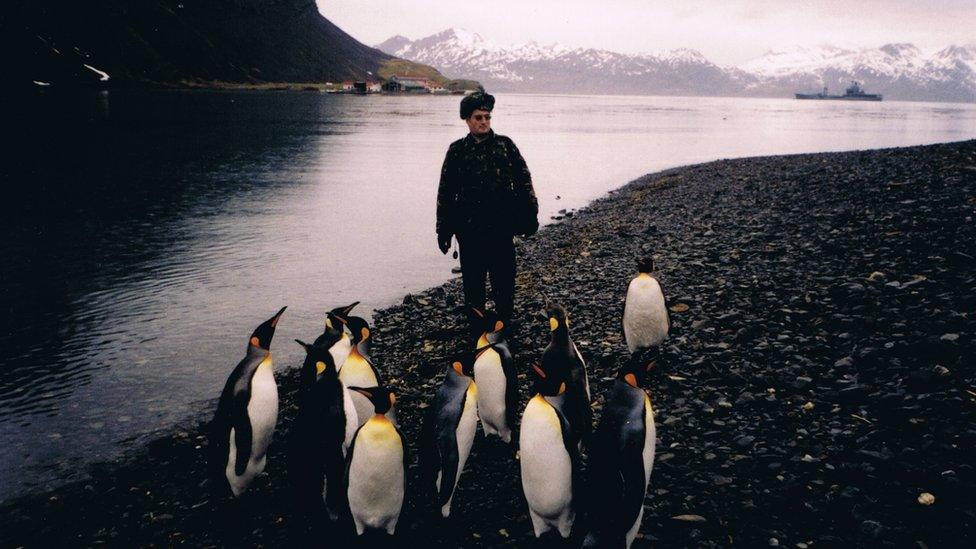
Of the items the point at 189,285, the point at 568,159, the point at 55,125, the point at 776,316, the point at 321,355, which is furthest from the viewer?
the point at 55,125

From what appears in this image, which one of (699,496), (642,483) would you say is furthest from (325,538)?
(699,496)

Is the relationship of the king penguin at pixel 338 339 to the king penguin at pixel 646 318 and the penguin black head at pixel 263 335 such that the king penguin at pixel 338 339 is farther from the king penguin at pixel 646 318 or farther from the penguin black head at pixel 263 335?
the king penguin at pixel 646 318

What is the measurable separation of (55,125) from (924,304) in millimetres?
57589

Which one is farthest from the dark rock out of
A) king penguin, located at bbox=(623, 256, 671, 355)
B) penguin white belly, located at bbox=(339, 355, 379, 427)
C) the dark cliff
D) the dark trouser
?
the dark cliff

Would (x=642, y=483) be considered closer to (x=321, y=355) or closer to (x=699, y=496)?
(x=699, y=496)

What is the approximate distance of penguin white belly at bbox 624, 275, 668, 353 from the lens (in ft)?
24.4

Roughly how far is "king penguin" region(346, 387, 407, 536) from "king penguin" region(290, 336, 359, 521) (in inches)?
5.0

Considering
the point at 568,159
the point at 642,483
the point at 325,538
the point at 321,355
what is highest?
the point at 568,159

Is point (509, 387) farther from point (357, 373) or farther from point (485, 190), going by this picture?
point (485, 190)

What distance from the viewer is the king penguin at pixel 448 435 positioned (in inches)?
196

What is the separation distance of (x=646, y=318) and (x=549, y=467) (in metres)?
3.21

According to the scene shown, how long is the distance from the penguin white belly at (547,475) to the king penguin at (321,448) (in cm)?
144

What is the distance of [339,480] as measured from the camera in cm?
491

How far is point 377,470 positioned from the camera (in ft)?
15.8
